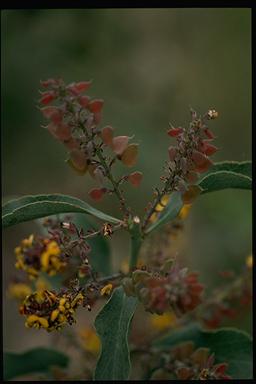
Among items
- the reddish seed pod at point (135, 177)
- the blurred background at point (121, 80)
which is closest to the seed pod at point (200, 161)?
the reddish seed pod at point (135, 177)

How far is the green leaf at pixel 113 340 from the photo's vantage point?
153 cm

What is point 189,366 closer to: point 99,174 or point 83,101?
point 99,174

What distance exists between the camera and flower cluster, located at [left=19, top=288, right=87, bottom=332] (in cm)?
146

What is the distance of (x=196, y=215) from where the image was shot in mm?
3656

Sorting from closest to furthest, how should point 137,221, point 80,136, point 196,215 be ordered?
point 80,136, point 137,221, point 196,215

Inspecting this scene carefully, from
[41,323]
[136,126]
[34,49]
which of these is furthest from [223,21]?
[41,323]

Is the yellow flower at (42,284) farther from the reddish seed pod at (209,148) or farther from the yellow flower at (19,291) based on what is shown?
the reddish seed pod at (209,148)

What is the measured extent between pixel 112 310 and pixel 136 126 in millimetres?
2620

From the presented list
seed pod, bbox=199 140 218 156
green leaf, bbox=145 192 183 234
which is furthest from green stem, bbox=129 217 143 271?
seed pod, bbox=199 140 218 156

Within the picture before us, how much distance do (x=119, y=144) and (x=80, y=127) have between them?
0.12 m

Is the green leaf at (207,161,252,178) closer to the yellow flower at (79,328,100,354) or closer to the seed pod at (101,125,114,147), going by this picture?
the seed pod at (101,125,114,147)

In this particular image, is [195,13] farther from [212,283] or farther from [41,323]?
[41,323]

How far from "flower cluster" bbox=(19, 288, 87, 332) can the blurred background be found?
227 cm

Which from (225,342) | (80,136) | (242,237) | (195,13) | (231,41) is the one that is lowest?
(225,342)
